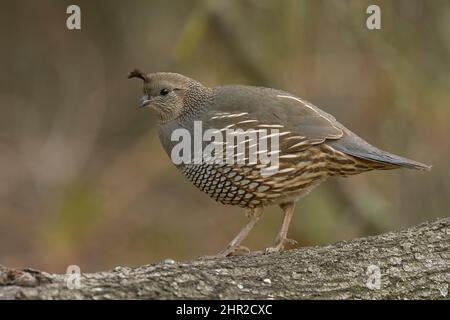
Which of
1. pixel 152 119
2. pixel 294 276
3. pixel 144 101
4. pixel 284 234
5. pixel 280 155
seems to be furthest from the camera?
pixel 152 119

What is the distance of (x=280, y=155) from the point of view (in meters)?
5.82

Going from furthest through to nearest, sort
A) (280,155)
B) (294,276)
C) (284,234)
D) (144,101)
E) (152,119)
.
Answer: (152,119), (144,101), (284,234), (280,155), (294,276)

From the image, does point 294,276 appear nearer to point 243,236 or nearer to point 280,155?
point 280,155

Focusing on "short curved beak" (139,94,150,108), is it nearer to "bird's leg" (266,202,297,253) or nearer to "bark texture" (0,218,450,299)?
"bird's leg" (266,202,297,253)

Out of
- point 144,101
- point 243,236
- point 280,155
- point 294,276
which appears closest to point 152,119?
point 144,101

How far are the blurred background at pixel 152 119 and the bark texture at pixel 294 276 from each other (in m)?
3.46

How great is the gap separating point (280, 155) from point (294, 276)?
1.37 m

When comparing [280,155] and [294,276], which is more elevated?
[280,155]

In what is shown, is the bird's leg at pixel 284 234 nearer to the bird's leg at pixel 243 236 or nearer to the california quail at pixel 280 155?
the california quail at pixel 280 155

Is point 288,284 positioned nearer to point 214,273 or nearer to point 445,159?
point 214,273

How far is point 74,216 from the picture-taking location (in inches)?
368

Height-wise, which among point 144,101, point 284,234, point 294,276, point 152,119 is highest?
point 152,119

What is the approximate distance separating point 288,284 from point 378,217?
13.8ft
